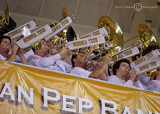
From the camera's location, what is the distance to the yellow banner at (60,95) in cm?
388

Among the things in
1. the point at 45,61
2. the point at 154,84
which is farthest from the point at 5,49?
the point at 154,84

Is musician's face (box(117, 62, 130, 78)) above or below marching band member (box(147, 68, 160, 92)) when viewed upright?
above

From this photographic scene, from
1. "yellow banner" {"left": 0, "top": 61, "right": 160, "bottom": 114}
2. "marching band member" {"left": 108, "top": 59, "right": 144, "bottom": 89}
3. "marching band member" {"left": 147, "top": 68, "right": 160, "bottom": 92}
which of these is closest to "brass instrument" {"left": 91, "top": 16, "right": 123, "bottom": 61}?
"marching band member" {"left": 108, "top": 59, "right": 144, "bottom": 89}

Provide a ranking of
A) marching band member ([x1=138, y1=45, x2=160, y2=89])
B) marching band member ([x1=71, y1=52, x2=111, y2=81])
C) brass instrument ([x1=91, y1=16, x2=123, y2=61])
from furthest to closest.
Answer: brass instrument ([x1=91, y1=16, x2=123, y2=61]) → marching band member ([x1=138, y1=45, x2=160, y2=89]) → marching band member ([x1=71, y1=52, x2=111, y2=81])

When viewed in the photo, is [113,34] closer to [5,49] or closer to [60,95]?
[5,49]

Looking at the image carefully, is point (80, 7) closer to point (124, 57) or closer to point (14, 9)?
point (14, 9)

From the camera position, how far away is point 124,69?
525 centimetres

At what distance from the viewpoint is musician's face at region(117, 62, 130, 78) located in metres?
5.22

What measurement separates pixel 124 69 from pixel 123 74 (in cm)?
8

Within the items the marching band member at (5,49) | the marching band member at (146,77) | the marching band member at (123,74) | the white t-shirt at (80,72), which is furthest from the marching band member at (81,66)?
the marching band member at (146,77)

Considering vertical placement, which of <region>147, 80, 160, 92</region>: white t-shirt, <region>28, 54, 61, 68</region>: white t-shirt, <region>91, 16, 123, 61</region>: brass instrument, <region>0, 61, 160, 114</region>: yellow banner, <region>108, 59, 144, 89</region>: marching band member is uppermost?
<region>91, 16, 123, 61</region>: brass instrument

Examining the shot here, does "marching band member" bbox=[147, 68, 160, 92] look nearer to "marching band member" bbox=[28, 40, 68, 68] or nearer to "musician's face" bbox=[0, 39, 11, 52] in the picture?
"marching band member" bbox=[28, 40, 68, 68]

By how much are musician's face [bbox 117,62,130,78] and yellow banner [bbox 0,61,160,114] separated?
2.89 ft

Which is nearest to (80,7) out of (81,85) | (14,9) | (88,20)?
(88,20)
